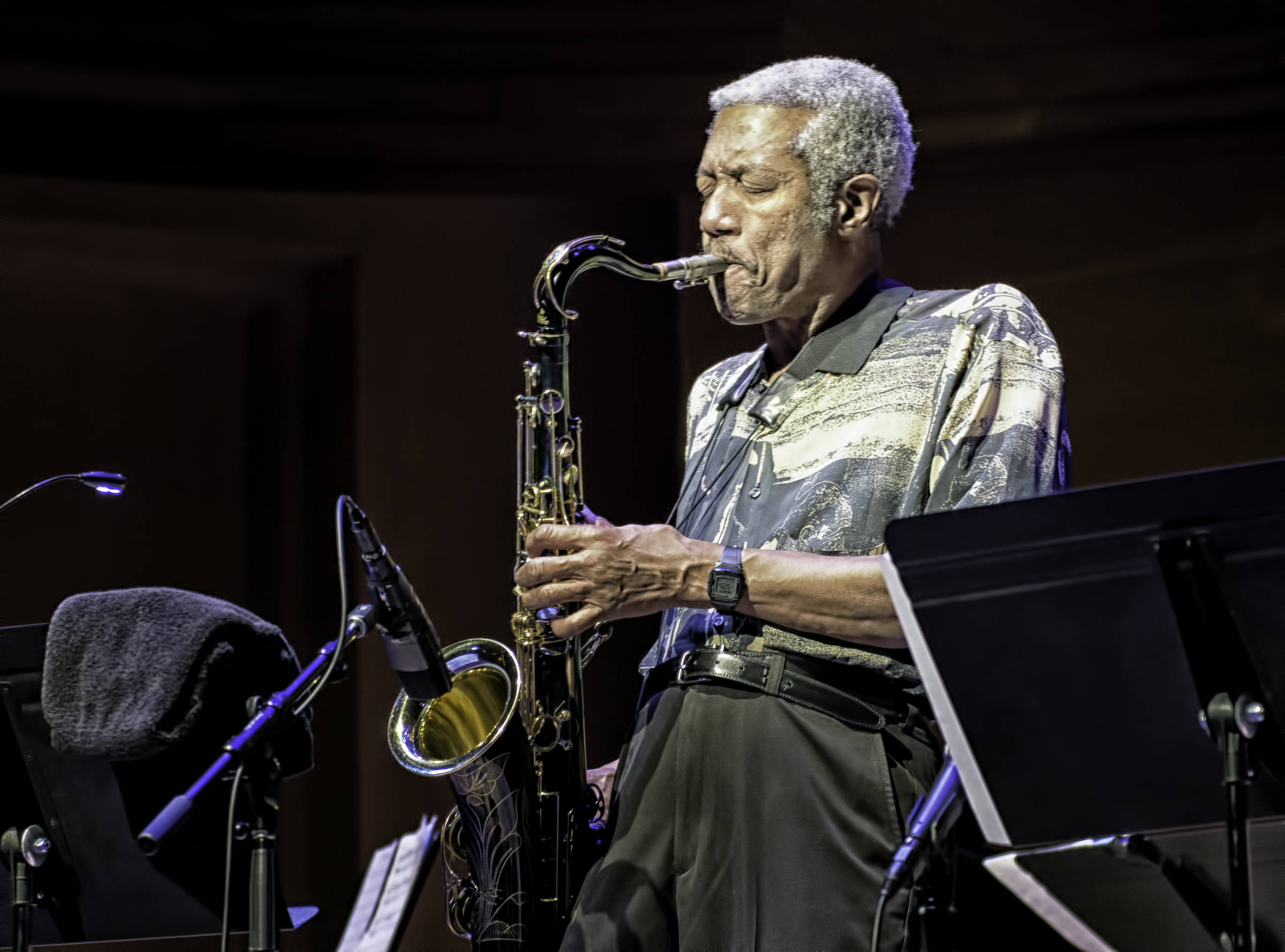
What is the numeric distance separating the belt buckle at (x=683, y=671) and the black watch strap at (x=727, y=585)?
0.17 meters

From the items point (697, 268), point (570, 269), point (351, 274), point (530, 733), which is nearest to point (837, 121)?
point (697, 268)

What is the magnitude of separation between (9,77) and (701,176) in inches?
114

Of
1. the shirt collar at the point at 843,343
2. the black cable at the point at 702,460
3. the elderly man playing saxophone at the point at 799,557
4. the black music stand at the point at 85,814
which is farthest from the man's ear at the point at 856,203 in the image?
the black music stand at the point at 85,814

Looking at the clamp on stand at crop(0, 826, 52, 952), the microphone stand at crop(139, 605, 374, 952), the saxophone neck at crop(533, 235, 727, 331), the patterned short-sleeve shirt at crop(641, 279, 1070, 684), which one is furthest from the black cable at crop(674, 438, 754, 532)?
the clamp on stand at crop(0, 826, 52, 952)

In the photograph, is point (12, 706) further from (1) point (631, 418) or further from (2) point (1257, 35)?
(2) point (1257, 35)

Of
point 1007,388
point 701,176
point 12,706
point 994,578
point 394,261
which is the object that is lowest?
point 12,706

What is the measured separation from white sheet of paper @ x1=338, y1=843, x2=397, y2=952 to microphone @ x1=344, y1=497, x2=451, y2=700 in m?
0.31

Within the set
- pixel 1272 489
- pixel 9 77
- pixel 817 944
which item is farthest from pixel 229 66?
pixel 1272 489

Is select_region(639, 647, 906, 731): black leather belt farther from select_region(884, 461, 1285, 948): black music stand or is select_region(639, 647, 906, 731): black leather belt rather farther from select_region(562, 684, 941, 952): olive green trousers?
select_region(884, 461, 1285, 948): black music stand

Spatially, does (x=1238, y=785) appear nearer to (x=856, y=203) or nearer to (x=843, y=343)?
(x=843, y=343)

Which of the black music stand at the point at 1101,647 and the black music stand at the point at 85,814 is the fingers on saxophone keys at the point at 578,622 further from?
the black music stand at the point at 1101,647

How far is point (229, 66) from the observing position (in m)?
4.54

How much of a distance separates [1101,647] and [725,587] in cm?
67

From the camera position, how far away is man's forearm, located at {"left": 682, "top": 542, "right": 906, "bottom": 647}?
6.66 feet
